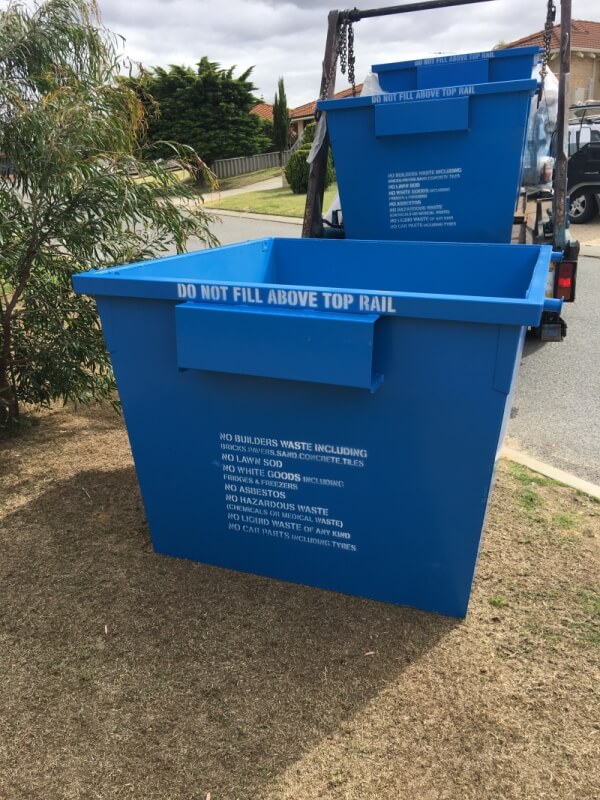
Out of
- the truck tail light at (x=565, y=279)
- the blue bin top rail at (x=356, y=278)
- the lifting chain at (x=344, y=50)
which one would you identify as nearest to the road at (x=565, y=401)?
the truck tail light at (x=565, y=279)

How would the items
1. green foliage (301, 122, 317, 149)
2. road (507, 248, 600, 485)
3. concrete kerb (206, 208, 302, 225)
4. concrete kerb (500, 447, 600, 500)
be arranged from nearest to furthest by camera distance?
concrete kerb (500, 447, 600, 500) → road (507, 248, 600, 485) → concrete kerb (206, 208, 302, 225) → green foliage (301, 122, 317, 149)

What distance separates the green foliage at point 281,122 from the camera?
113 ft

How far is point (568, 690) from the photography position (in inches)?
84.8

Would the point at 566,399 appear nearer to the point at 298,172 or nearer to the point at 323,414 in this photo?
the point at 323,414

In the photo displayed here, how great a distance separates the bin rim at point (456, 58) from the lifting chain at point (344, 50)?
23 centimetres

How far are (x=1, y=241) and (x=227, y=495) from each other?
190cm

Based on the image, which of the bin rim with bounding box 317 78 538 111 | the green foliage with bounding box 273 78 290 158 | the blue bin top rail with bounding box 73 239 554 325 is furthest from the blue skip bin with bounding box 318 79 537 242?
the green foliage with bounding box 273 78 290 158

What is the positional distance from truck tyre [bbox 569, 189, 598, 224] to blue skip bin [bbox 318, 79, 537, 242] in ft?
29.3

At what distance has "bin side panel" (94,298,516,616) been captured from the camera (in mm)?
2096

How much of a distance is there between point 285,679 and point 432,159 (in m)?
3.46

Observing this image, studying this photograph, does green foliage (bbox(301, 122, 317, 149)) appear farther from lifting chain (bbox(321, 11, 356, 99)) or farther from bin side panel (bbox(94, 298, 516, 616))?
bin side panel (bbox(94, 298, 516, 616))

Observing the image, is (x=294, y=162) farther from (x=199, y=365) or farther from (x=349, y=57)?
(x=199, y=365)

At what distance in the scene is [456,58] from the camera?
514cm

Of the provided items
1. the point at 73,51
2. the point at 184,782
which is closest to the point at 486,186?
the point at 73,51
